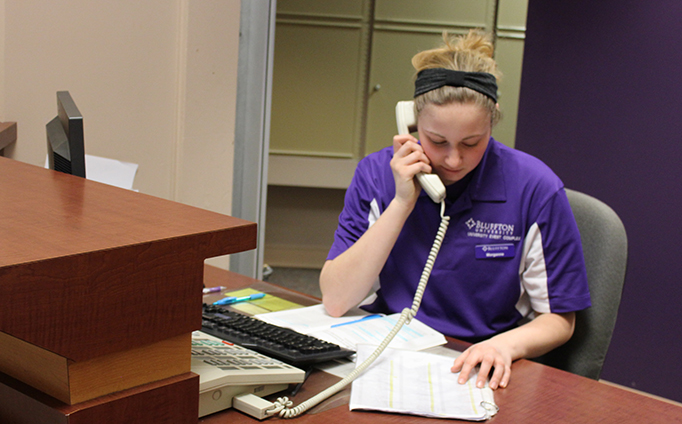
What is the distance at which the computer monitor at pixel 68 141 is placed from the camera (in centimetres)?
86

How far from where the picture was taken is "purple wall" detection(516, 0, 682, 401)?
8.11ft

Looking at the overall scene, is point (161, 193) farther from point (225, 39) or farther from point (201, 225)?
point (201, 225)

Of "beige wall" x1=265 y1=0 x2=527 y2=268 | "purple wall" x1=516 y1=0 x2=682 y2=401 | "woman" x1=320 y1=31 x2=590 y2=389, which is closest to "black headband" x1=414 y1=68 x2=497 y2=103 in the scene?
"woman" x1=320 y1=31 x2=590 y2=389

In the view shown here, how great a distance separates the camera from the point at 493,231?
4.40 ft

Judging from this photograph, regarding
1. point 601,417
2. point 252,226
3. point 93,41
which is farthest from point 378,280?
point 93,41

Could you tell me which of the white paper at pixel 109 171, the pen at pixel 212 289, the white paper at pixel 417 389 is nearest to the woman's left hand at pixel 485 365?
the white paper at pixel 417 389

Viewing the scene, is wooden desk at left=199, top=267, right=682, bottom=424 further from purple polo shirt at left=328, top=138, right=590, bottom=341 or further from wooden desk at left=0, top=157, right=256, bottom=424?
purple polo shirt at left=328, top=138, right=590, bottom=341

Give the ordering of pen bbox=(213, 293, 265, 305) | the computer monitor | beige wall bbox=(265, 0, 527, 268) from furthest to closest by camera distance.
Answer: beige wall bbox=(265, 0, 527, 268) < pen bbox=(213, 293, 265, 305) < the computer monitor

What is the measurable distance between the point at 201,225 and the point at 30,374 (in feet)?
0.72

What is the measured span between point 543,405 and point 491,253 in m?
0.49

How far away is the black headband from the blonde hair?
0.01 metres

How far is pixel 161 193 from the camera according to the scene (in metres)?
2.20

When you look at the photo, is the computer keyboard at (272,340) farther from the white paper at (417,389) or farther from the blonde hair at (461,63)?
the blonde hair at (461,63)

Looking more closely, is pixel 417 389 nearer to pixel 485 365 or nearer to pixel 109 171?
pixel 485 365
